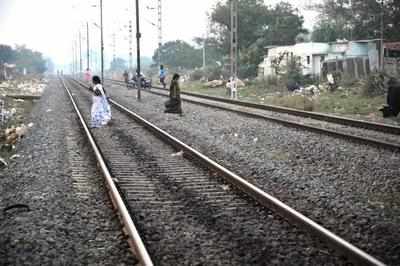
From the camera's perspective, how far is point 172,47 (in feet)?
272

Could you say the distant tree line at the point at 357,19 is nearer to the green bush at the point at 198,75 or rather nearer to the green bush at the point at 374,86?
the green bush at the point at 198,75

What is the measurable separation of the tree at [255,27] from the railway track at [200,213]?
131ft

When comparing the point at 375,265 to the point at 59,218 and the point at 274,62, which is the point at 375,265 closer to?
the point at 59,218

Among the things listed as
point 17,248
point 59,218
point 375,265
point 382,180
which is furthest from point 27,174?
point 375,265

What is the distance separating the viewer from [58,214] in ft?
22.3

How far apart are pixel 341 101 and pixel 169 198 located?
56.0ft

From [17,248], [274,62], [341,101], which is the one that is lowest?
[17,248]

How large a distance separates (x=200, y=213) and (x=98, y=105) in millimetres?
10226

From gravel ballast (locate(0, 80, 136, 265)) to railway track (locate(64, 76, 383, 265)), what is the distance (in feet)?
1.30

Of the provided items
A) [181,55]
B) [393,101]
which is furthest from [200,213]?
[181,55]

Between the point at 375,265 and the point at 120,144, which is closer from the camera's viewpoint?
the point at 375,265

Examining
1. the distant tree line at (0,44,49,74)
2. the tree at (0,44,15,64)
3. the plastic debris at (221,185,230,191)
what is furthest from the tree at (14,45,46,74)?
the plastic debris at (221,185,230,191)

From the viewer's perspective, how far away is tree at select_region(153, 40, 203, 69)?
80.8 metres

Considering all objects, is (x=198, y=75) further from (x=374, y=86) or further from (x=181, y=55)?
(x=374, y=86)
